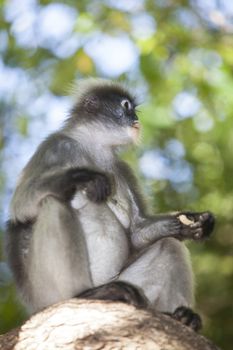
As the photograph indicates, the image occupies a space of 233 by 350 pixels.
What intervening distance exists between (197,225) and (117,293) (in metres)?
1.17

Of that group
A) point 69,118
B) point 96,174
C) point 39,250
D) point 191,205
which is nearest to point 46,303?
point 39,250

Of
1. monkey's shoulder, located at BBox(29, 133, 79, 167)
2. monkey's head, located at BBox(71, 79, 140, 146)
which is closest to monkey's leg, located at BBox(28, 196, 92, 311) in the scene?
monkey's shoulder, located at BBox(29, 133, 79, 167)

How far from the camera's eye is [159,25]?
513 inches

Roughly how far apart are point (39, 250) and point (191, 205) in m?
6.37

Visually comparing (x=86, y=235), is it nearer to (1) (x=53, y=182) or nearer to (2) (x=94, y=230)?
(2) (x=94, y=230)

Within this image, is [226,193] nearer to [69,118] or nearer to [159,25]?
[159,25]

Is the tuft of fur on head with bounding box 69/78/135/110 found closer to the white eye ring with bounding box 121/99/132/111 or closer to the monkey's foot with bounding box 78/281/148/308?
the white eye ring with bounding box 121/99/132/111

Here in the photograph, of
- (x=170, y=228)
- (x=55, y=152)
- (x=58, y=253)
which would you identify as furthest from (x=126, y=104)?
(x=58, y=253)

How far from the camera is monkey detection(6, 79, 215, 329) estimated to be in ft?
22.8

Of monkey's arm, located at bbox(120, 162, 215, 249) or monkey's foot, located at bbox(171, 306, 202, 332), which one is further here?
monkey's arm, located at bbox(120, 162, 215, 249)

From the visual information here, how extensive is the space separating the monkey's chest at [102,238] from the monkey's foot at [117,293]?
0.65 m

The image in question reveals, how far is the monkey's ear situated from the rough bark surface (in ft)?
8.38

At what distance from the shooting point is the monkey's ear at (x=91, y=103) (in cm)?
848

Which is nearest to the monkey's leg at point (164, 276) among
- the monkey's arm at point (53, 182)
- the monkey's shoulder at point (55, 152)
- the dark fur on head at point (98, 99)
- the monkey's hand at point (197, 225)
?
the monkey's hand at point (197, 225)
